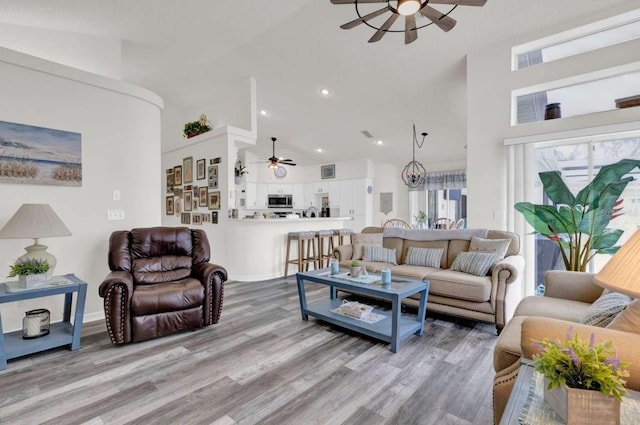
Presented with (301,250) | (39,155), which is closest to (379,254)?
(301,250)

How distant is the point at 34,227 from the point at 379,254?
11.8 ft

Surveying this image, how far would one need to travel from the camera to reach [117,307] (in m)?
2.67

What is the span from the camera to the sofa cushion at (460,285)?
9.89 feet

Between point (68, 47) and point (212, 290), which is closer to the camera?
point (212, 290)

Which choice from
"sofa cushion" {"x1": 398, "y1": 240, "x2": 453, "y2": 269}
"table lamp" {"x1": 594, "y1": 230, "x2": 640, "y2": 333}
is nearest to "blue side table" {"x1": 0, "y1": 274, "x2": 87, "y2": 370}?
"table lamp" {"x1": 594, "y1": 230, "x2": 640, "y2": 333}

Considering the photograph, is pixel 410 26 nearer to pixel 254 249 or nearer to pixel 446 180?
pixel 254 249

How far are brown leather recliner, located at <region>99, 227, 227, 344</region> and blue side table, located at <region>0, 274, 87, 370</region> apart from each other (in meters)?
0.25

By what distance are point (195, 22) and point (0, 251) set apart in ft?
10.7

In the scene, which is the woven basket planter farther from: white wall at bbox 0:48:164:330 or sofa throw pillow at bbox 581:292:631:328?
white wall at bbox 0:48:164:330

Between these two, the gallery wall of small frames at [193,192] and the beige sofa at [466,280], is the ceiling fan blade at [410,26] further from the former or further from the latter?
the gallery wall of small frames at [193,192]

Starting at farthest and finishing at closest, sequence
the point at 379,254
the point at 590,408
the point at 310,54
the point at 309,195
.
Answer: the point at 309,195
the point at 310,54
the point at 379,254
the point at 590,408

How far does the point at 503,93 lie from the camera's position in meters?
4.02

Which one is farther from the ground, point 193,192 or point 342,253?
point 193,192

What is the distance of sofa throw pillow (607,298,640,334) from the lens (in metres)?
1.29
